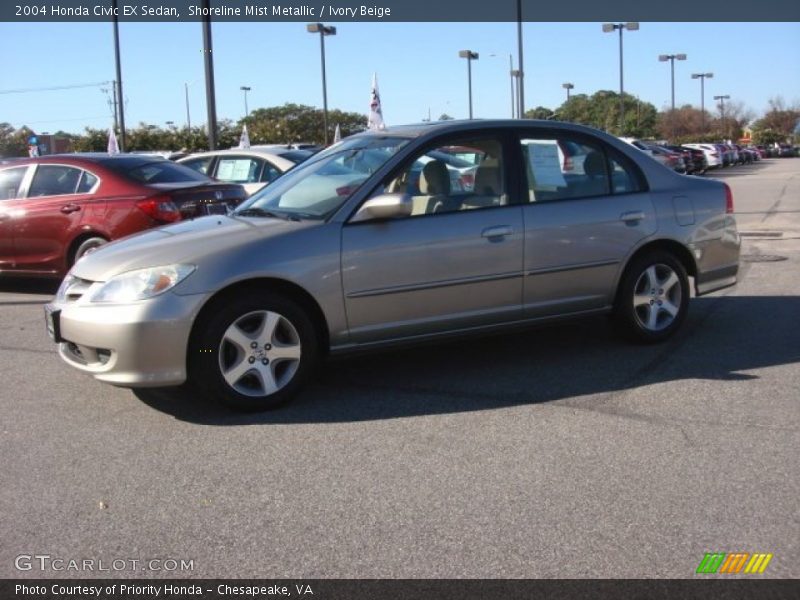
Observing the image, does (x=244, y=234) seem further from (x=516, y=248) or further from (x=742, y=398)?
(x=742, y=398)

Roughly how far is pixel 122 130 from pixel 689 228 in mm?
28711

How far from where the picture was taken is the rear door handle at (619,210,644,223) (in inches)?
249

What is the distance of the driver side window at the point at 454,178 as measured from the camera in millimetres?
5719

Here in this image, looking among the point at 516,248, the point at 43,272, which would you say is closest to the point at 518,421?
the point at 516,248

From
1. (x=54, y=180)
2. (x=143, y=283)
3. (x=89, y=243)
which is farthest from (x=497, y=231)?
(x=54, y=180)

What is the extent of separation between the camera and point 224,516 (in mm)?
3822

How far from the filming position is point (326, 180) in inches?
233

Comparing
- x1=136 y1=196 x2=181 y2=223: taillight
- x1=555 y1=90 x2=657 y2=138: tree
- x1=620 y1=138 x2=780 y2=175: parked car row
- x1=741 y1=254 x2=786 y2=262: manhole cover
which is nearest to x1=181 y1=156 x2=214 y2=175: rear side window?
x1=136 y1=196 x2=181 y2=223: taillight

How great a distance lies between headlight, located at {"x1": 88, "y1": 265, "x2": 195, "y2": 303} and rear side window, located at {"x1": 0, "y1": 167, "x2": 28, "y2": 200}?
5.59 meters

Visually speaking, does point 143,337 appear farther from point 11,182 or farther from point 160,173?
point 11,182

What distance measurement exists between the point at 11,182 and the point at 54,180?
0.66 metres

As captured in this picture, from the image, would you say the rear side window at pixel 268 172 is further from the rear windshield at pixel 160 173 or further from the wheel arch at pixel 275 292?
the wheel arch at pixel 275 292

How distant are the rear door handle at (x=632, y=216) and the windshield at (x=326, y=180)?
1653 millimetres

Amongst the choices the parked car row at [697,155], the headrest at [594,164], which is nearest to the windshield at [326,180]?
the headrest at [594,164]
